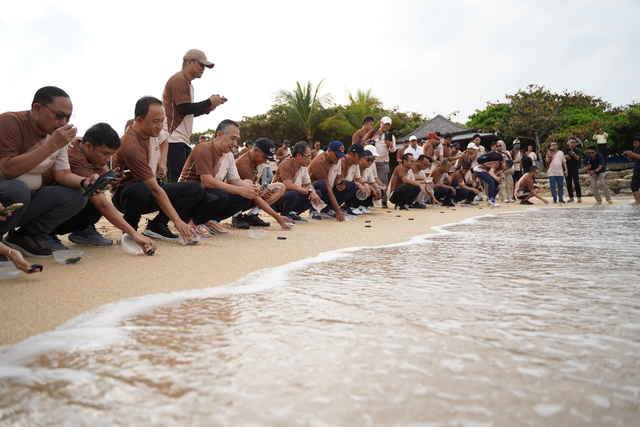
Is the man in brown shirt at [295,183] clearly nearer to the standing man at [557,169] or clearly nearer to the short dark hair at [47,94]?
the short dark hair at [47,94]

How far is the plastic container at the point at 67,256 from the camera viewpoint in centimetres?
271

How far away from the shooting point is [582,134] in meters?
17.7

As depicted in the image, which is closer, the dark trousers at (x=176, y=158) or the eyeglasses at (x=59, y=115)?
the eyeglasses at (x=59, y=115)

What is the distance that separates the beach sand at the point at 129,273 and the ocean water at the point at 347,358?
0.14 meters

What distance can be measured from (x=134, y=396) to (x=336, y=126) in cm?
2428

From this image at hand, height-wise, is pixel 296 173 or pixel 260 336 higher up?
pixel 296 173

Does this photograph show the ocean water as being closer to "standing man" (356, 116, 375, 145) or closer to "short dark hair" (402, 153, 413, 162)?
"standing man" (356, 116, 375, 145)

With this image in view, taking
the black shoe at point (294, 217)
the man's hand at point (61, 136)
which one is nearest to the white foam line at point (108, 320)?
the man's hand at point (61, 136)

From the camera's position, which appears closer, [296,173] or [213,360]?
[213,360]

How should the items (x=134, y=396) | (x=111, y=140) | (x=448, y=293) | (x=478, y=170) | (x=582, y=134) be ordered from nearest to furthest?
1. (x=134, y=396)
2. (x=448, y=293)
3. (x=111, y=140)
4. (x=478, y=170)
5. (x=582, y=134)

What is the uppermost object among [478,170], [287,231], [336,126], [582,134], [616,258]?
[336,126]

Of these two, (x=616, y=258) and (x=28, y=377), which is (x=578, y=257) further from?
(x=28, y=377)

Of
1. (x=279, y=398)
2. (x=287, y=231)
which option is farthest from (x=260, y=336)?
(x=287, y=231)

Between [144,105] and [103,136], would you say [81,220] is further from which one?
[144,105]
